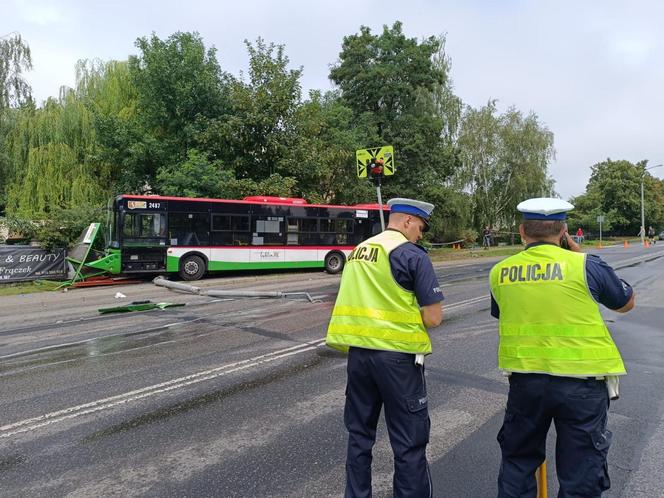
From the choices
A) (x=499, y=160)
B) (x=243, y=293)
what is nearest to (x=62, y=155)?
(x=243, y=293)

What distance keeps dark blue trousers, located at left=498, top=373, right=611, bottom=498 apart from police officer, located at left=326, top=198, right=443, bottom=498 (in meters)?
0.44

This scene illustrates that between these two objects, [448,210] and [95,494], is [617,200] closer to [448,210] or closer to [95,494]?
[448,210]

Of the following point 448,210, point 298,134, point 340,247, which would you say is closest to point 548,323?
point 340,247

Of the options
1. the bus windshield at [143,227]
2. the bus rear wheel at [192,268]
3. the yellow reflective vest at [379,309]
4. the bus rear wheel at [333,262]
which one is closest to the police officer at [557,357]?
the yellow reflective vest at [379,309]

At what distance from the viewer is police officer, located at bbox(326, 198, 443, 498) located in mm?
2527

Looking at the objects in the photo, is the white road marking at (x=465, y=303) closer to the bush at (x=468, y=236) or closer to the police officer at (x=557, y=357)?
the police officer at (x=557, y=357)

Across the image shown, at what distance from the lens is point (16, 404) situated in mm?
4805

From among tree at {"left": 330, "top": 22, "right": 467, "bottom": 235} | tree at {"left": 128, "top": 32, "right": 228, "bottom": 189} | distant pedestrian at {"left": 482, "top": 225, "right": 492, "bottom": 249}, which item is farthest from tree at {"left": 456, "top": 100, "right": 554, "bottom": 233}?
tree at {"left": 128, "top": 32, "right": 228, "bottom": 189}

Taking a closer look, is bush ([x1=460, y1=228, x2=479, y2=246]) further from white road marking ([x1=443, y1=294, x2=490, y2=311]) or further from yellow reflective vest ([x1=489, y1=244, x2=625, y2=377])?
yellow reflective vest ([x1=489, y1=244, x2=625, y2=377])

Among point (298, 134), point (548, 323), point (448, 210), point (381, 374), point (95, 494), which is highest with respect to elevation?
point (298, 134)

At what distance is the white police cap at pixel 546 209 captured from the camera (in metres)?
2.46

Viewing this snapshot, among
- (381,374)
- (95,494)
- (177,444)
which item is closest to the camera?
(381,374)

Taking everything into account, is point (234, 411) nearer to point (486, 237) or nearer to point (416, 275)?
point (416, 275)

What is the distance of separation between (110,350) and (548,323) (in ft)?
21.0
